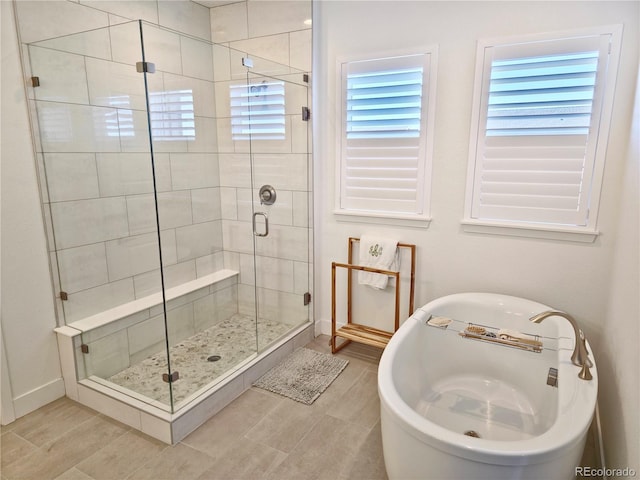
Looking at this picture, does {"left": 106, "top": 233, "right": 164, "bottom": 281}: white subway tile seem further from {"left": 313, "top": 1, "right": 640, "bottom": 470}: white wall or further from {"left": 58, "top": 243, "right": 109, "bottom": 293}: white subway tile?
{"left": 313, "top": 1, "right": 640, "bottom": 470}: white wall

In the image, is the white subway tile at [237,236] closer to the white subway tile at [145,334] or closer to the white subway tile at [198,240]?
the white subway tile at [198,240]

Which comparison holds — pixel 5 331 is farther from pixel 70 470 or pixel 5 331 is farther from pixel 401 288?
pixel 401 288

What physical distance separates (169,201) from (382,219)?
149cm

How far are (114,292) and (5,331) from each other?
2.03ft

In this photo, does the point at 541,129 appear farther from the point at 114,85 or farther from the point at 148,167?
the point at 114,85

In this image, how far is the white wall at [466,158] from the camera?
6.95ft

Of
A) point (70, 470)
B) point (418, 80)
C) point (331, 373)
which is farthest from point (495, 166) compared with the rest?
point (70, 470)

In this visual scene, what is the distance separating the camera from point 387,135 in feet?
8.97

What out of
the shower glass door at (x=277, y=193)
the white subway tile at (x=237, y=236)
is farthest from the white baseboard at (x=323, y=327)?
the white subway tile at (x=237, y=236)

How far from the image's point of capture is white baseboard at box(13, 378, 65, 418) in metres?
2.23

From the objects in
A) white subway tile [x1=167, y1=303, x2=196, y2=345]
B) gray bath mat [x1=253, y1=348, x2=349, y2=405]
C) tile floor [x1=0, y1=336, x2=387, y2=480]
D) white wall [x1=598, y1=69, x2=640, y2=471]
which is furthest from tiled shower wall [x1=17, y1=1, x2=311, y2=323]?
white wall [x1=598, y1=69, x2=640, y2=471]

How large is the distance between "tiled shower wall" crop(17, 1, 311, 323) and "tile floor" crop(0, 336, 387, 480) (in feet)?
2.16

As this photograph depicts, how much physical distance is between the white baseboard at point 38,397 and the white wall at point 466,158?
208 centimetres

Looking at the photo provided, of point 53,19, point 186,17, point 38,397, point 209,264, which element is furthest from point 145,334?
point 186,17
